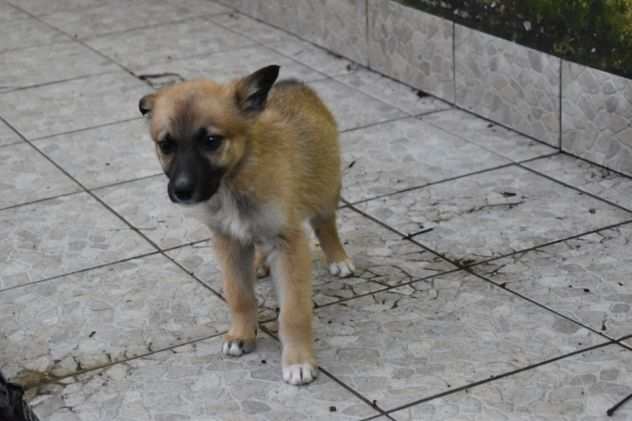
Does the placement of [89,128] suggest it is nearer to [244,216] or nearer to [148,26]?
[148,26]

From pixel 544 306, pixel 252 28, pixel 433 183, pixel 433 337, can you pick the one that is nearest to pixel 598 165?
pixel 433 183

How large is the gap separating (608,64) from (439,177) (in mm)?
1049

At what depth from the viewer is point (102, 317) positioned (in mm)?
5000

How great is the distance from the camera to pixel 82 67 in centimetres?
847

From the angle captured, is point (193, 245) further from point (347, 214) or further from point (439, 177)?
point (439, 177)

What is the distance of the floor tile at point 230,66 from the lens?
26.5ft

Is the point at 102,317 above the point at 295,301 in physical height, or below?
below

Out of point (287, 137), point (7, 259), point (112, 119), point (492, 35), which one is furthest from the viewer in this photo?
point (112, 119)

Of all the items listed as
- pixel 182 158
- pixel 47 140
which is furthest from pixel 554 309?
pixel 47 140

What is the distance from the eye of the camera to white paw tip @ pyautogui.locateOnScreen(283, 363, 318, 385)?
4.36m

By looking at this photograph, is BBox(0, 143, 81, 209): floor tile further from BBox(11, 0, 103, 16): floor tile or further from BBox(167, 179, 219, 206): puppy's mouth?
BBox(11, 0, 103, 16): floor tile

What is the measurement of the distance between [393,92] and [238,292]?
3.28 m

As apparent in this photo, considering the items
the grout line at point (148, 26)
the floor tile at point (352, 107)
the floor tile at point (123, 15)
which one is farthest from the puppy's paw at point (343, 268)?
the floor tile at point (123, 15)

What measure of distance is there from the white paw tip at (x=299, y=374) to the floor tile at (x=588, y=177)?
2.14 meters
